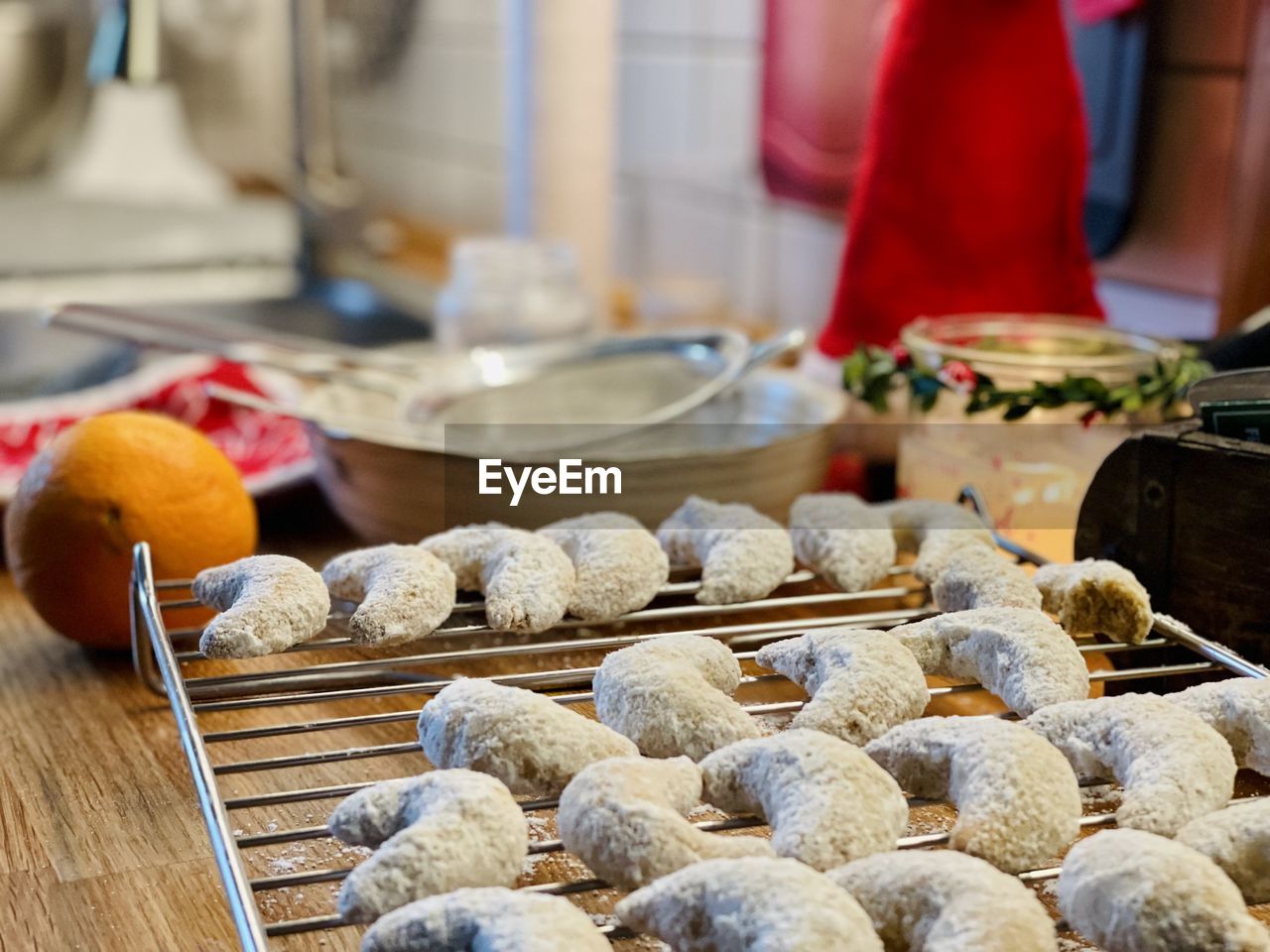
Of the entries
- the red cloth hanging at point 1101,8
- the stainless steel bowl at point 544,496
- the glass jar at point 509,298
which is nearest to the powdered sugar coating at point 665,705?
the stainless steel bowl at point 544,496

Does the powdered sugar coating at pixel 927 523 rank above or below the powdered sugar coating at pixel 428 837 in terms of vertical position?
above

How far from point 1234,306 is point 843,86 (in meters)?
0.54

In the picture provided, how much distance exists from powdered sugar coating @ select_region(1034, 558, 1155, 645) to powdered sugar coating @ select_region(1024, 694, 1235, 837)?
0.33 feet

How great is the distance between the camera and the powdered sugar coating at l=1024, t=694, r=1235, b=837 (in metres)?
0.39

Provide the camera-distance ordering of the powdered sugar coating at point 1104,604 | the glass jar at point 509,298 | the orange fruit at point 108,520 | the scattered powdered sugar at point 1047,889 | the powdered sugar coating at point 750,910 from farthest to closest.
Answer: the glass jar at point 509,298 → the orange fruit at point 108,520 → the powdered sugar coating at point 1104,604 → the scattered powdered sugar at point 1047,889 → the powdered sugar coating at point 750,910

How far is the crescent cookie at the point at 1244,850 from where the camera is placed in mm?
364

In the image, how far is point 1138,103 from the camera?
98cm

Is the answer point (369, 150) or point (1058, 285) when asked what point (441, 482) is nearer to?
point (1058, 285)

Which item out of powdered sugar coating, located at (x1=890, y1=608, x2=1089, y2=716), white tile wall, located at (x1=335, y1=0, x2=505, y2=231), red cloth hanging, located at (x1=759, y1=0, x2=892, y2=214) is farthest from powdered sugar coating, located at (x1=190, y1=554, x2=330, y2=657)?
white tile wall, located at (x1=335, y1=0, x2=505, y2=231)

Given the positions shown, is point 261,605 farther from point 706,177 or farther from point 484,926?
point 706,177

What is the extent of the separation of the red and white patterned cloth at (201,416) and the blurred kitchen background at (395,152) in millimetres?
366

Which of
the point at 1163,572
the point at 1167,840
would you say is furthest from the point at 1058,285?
the point at 1167,840

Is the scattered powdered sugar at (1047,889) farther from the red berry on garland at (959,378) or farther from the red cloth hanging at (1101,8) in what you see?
the red cloth hanging at (1101,8)

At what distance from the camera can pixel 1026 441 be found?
0.75 metres
